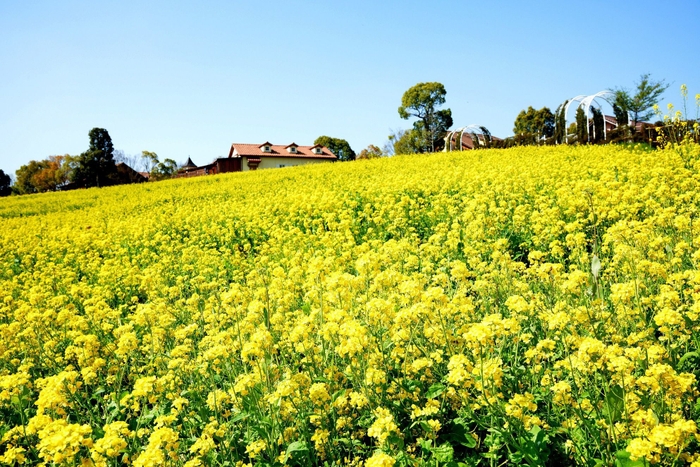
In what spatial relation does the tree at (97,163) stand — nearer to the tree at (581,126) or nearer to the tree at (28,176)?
the tree at (28,176)

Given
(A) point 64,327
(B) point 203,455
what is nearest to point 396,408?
(B) point 203,455

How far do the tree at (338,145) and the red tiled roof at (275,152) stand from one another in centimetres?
810

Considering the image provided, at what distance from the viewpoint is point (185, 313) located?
4.93 metres

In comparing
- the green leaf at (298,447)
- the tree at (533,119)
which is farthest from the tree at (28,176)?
the green leaf at (298,447)

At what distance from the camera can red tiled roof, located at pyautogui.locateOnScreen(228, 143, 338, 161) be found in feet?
191

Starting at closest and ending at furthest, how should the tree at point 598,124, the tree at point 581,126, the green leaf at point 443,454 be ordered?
1. the green leaf at point 443,454
2. the tree at point 598,124
3. the tree at point 581,126

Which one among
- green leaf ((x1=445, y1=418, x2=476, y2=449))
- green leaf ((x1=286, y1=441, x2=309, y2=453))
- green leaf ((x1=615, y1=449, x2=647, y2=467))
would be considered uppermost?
green leaf ((x1=615, y1=449, x2=647, y2=467))

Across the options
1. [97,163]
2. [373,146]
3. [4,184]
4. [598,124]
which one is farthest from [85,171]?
[598,124]

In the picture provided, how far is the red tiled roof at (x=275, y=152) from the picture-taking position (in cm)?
5831

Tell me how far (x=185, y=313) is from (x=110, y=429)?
2624mm

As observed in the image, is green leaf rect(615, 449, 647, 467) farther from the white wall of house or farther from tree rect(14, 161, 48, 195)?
tree rect(14, 161, 48, 195)

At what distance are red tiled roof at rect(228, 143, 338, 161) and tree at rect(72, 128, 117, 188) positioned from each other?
14581 millimetres

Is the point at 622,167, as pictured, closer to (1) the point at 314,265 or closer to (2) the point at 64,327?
(1) the point at 314,265

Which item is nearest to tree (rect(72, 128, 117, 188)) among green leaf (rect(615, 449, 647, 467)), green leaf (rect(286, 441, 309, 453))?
green leaf (rect(286, 441, 309, 453))
